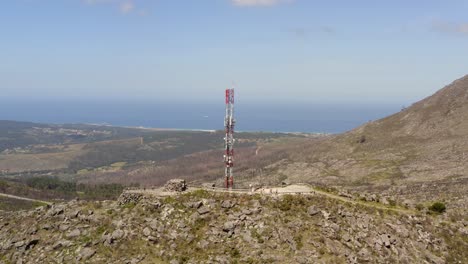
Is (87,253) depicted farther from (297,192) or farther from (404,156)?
(404,156)

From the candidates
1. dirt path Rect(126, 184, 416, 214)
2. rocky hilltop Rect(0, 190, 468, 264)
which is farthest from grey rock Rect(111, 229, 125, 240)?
dirt path Rect(126, 184, 416, 214)

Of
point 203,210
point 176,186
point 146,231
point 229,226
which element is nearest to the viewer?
point 229,226

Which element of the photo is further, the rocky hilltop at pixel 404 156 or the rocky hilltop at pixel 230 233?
the rocky hilltop at pixel 404 156

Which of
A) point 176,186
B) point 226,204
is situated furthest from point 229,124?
point 226,204

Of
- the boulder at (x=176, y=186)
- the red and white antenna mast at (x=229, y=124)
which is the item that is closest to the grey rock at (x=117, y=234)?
the boulder at (x=176, y=186)

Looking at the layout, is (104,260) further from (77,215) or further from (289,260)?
(289,260)

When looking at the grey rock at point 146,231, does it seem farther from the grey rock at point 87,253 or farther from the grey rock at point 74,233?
the grey rock at point 74,233

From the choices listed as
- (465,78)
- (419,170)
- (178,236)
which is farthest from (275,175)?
(178,236)

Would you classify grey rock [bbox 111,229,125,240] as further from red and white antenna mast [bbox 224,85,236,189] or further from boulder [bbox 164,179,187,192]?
red and white antenna mast [bbox 224,85,236,189]
